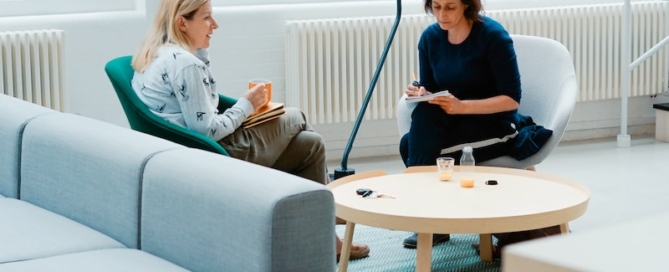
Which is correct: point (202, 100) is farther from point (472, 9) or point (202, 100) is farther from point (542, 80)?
point (542, 80)

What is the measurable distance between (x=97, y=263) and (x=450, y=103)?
1.99 metres

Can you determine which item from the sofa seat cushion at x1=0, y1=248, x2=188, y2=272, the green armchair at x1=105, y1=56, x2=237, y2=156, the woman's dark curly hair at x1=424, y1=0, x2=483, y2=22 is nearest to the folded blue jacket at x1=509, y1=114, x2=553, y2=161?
the woman's dark curly hair at x1=424, y1=0, x2=483, y2=22

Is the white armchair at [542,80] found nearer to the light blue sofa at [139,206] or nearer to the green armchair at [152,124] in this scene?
the green armchair at [152,124]

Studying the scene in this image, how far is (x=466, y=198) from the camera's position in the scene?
10.9 feet

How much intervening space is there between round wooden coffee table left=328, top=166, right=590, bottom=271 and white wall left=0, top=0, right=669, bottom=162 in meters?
2.06

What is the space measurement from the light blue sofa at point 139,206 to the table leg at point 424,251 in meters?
0.90

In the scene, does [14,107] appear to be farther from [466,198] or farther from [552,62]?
A: [552,62]

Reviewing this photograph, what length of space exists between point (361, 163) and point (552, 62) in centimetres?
176

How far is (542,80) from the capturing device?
4.38 meters

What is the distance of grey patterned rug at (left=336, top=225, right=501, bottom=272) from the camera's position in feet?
12.1

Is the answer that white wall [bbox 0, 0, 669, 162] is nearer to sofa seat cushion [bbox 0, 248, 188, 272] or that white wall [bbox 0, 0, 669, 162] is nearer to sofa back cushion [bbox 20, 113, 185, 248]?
sofa back cushion [bbox 20, 113, 185, 248]

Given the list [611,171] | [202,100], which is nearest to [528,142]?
[202,100]

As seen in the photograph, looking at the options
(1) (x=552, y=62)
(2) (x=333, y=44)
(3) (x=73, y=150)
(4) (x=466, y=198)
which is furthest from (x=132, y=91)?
(2) (x=333, y=44)

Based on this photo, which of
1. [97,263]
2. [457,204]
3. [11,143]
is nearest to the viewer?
[97,263]
